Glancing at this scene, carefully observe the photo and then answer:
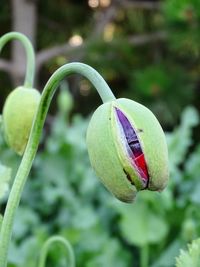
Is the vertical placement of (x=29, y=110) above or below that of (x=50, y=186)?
above

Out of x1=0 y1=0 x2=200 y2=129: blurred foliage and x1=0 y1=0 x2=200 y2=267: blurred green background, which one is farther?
x1=0 y1=0 x2=200 y2=129: blurred foliage

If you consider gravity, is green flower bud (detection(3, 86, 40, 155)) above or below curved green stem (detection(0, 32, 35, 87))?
below

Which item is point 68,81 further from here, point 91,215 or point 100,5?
point 91,215

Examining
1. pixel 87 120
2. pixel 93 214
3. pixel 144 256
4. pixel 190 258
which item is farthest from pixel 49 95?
pixel 87 120

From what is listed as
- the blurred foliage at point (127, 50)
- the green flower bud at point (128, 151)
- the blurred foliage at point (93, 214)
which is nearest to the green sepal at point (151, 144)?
the green flower bud at point (128, 151)

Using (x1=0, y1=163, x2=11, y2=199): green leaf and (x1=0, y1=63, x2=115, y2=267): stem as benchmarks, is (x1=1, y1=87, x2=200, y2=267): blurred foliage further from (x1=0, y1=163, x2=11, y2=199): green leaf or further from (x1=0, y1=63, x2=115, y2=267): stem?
(x1=0, y1=63, x2=115, y2=267): stem

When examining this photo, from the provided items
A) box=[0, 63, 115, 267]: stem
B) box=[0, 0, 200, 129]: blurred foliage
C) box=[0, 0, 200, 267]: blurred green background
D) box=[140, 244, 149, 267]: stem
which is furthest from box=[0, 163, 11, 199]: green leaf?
box=[0, 0, 200, 129]: blurred foliage

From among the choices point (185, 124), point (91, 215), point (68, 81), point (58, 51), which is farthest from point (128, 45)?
point (91, 215)
